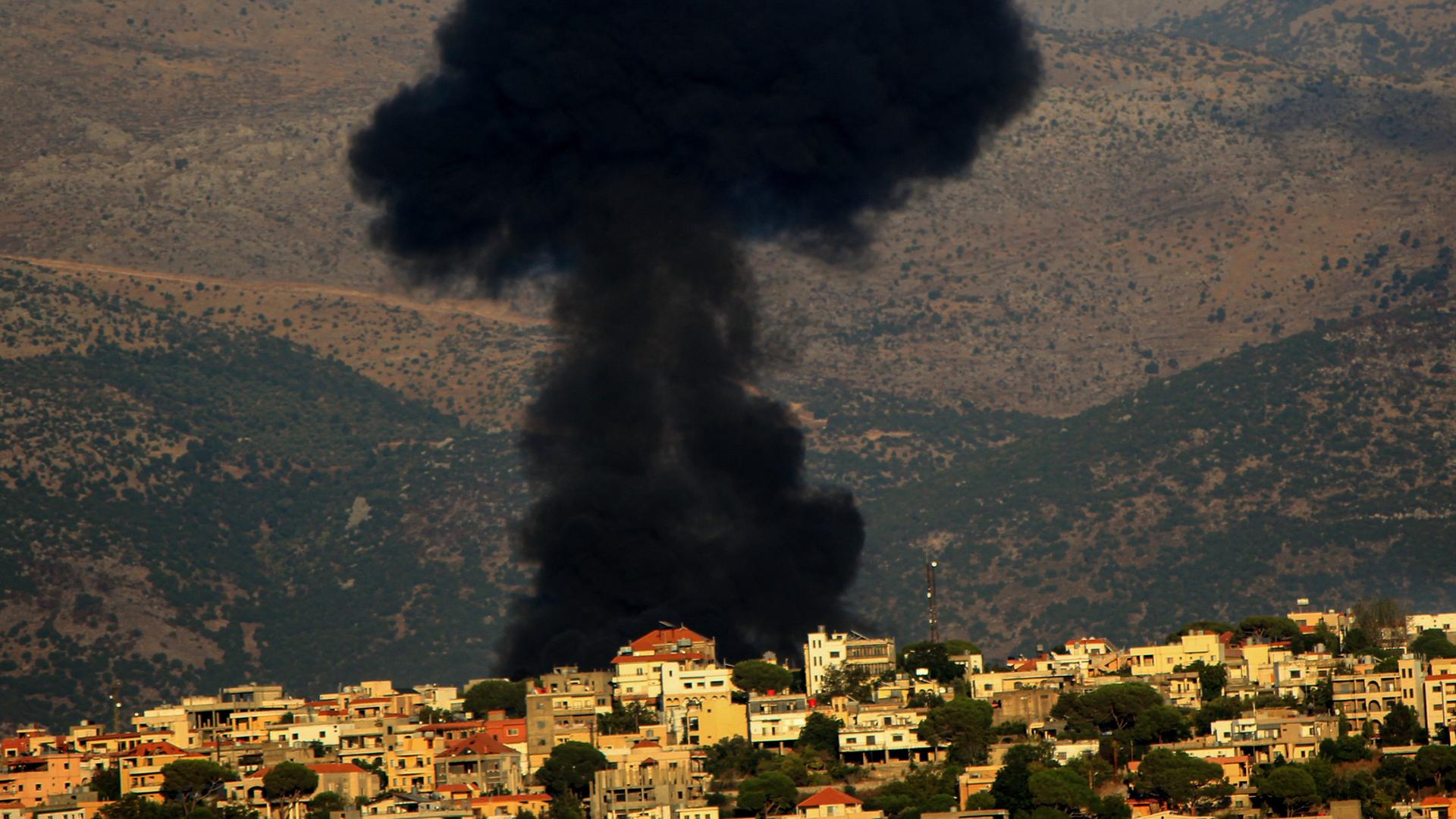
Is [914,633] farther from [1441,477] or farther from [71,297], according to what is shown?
[71,297]

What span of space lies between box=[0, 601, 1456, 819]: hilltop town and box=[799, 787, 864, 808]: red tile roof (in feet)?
0.37

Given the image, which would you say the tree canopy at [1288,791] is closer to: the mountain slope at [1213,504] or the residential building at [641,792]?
the residential building at [641,792]

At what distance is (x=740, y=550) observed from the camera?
11081 cm

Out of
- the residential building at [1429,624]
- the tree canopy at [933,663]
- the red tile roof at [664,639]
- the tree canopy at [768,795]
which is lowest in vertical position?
the tree canopy at [768,795]

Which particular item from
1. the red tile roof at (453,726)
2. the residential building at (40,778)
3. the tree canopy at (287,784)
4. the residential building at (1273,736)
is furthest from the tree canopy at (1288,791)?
the residential building at (40,778)

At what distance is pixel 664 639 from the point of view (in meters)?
104

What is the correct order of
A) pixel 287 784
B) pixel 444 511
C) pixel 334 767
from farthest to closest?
pixel 444 511 < pixel 334 767 < pixel 287 784

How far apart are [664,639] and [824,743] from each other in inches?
470

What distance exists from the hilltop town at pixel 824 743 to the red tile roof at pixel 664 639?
4.4 inches

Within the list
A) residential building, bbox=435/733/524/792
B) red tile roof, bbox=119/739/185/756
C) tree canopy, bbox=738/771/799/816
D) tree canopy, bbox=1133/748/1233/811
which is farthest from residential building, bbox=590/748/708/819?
red tile roof, bbox=119/739/185/756

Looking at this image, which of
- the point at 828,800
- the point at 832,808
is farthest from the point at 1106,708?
the point at 832,808

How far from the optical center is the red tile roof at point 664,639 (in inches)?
4094

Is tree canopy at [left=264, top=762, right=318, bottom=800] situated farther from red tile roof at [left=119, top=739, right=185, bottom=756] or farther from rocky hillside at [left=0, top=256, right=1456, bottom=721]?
rocky hillside at [left=0, top=256, right=1456, bottom=721]

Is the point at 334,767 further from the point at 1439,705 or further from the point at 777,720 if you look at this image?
the point at 1439,705
